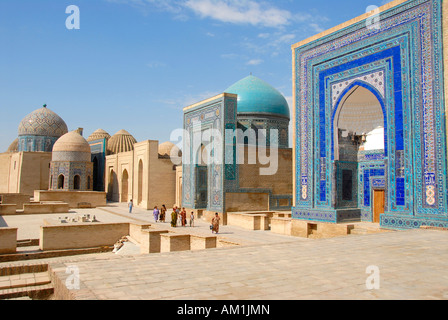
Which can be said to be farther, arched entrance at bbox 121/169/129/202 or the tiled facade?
the tiled facade

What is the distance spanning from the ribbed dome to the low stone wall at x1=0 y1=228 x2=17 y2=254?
2207 cm

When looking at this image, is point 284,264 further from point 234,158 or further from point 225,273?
point 234,158

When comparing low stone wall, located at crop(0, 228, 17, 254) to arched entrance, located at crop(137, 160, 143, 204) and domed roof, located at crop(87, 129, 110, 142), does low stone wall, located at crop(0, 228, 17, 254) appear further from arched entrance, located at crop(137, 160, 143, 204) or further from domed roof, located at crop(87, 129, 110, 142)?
domed roof, located at crop(87, 129, 110, 142)

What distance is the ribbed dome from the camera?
3152 centimetres

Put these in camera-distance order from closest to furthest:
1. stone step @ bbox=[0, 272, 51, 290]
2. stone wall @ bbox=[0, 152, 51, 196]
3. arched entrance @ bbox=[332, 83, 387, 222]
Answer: stone step @ bbox=[0, 272, 51, 290] → arched entrance @ bbox=[332, 83, 387, 222] → stone wall @ bbox=[0, 152, 51, 196]

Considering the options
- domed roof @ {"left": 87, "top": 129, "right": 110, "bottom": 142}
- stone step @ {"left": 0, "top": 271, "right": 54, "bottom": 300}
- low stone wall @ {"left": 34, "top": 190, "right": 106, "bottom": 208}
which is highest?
domed roof @ {"left": 87, "top": 129, "right": 110, "bottom": 142}

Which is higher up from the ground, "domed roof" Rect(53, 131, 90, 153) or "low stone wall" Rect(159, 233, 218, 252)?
"domed roof" Rect(53, 131, 90, 153)

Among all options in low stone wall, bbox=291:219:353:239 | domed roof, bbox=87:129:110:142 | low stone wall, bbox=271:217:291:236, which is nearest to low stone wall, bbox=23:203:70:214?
low stone wall, bbox=271:217:291:236

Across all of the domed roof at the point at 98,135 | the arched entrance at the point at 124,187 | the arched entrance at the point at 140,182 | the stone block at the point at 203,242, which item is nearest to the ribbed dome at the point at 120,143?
the domed roof at the point at 98,135

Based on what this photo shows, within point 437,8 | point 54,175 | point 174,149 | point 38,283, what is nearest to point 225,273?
point 38,283

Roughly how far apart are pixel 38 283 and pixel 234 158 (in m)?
11.6

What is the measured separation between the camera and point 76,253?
11.1 metres

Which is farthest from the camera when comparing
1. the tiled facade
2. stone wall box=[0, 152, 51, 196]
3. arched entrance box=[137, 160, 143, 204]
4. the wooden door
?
the tiled facade

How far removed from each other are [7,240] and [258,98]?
14.5 m
